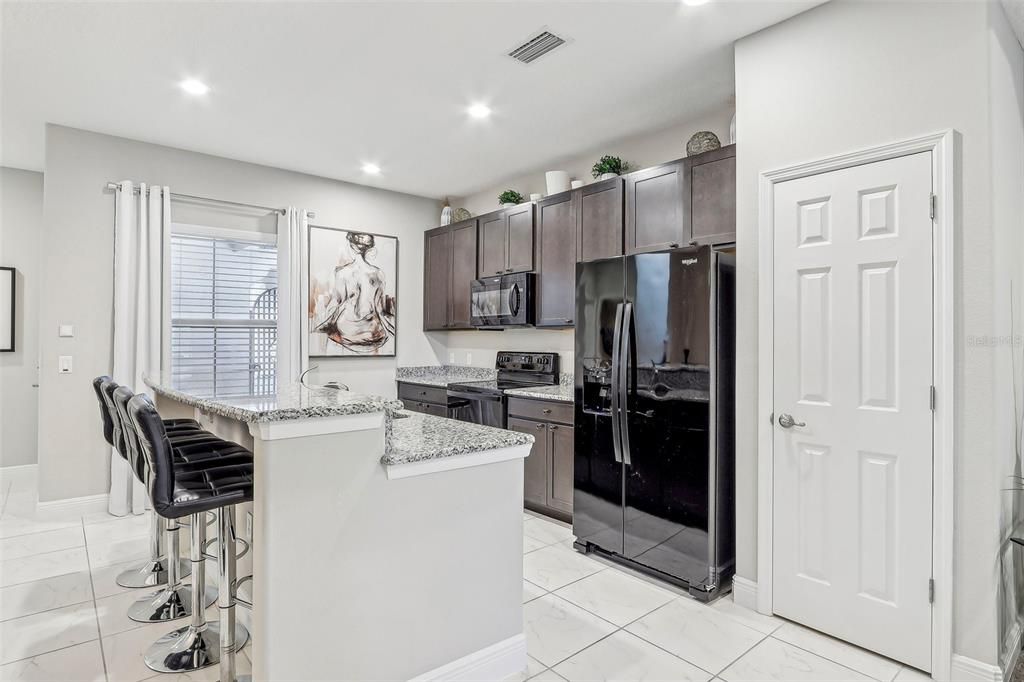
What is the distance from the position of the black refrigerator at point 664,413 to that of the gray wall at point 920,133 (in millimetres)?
144

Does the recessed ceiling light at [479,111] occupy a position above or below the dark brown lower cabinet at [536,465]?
above

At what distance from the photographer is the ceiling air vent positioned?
2715 mm

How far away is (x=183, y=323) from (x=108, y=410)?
7.00 feet

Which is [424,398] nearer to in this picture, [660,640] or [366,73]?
[366,73]

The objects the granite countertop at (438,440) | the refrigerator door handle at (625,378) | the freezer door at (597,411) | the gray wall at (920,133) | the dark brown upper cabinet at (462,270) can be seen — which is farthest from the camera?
the dark brown upper cabinet at (462,270)

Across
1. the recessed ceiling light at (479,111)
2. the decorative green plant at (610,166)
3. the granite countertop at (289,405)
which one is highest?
the recessed ceiling light at (479,111)

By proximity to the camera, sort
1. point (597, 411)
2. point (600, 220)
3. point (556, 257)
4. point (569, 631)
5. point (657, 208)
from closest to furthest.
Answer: point (569, 631) < point (597, 411) < point (657, 208) < point (600, 220) < point (556, 257)

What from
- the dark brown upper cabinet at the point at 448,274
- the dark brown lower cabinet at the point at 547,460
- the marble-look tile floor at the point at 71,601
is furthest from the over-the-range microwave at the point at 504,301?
the marble-look tile floor at the point at 71,601

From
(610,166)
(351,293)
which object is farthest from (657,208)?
(351,293)

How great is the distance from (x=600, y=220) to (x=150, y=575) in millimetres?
3404

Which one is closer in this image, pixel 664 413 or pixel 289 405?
pixel 289 405

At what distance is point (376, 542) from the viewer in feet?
6.00

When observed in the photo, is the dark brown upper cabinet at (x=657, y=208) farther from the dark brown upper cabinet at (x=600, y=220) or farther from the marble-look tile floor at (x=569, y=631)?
the marble-look tile floor at (x=569, y=631)

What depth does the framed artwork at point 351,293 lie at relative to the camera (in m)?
5.05
